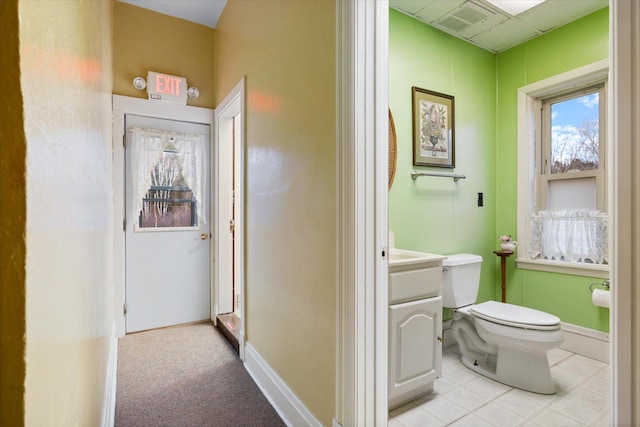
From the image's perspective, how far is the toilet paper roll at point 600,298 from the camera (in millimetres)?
2328

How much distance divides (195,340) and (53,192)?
2789mm

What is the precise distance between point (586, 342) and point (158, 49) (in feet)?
14.8

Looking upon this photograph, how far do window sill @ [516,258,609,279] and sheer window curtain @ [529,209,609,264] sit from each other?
48 mm

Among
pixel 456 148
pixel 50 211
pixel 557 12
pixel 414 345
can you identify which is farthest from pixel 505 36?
pixel 50 211

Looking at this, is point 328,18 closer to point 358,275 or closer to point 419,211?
point 358,275

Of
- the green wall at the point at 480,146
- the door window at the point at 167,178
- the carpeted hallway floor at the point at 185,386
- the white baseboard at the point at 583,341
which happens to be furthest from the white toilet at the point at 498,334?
the door window at the point at 167,178

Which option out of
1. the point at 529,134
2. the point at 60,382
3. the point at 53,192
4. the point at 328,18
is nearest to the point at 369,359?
the point at 60,382

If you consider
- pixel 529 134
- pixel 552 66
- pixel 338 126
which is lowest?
pixel 338 126

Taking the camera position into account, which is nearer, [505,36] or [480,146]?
[505,36]

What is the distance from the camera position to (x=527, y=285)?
9.48 feet

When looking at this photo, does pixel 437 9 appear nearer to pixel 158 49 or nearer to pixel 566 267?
pixel 566 267

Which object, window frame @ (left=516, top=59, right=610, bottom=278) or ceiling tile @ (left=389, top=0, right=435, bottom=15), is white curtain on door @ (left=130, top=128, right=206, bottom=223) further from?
window frame @ (left=516, top=59, right=610, bottom=278)

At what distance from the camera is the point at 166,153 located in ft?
10.2

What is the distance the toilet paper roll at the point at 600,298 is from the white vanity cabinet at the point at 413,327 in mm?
1373
